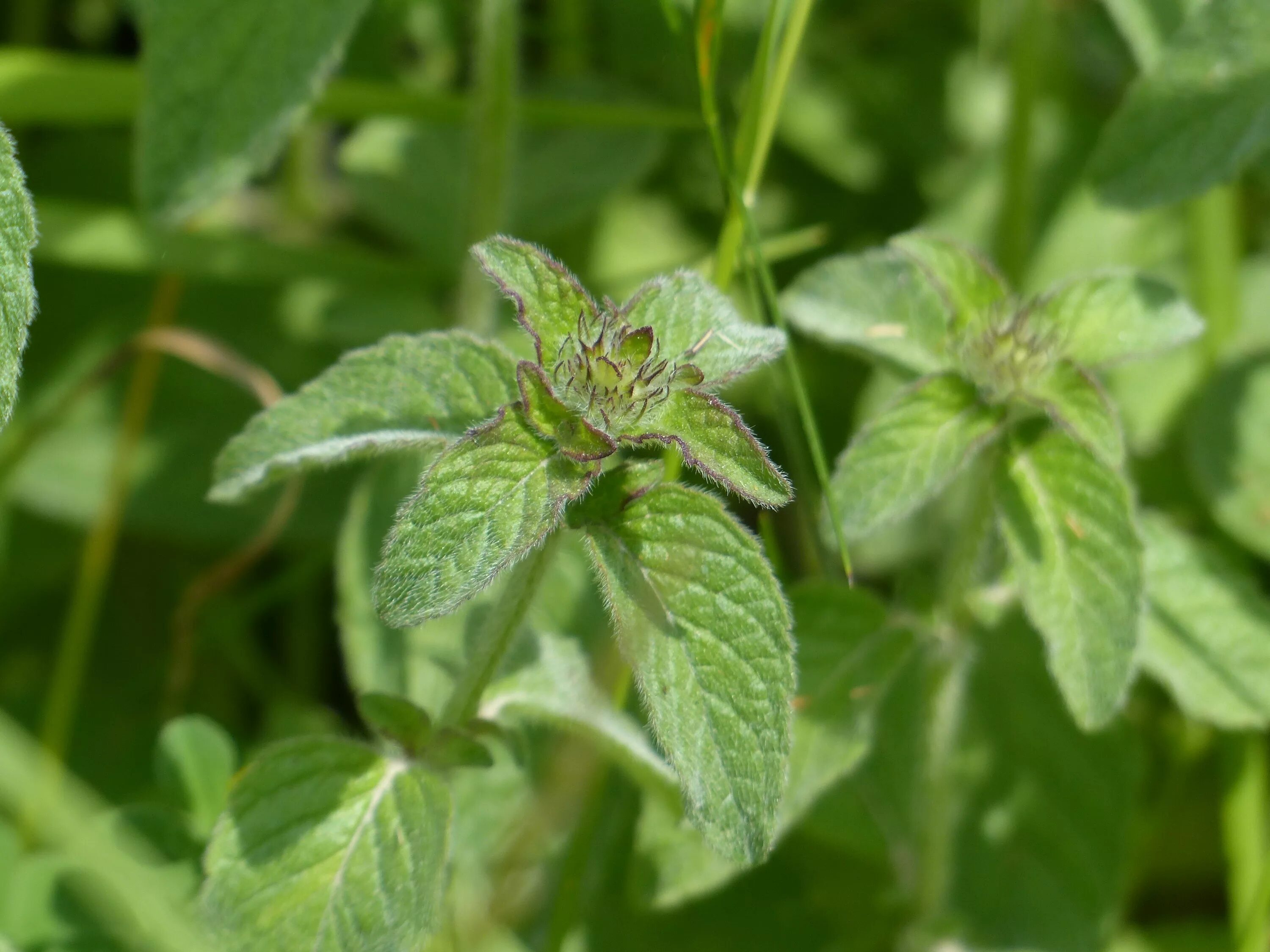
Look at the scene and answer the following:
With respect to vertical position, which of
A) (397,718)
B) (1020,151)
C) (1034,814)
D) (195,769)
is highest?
(1020,151)

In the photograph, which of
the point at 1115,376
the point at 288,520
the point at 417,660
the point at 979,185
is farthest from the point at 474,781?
the point at 979,185

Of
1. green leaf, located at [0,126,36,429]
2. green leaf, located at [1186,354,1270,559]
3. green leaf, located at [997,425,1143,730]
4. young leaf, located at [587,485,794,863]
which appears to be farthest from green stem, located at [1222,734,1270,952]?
green leaf, located at [0,126,36,429]

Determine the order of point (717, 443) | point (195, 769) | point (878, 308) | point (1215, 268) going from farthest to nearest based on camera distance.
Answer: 1. point (1215, 268)
2. point (878, 308)
3. point (195, 769)
4. point (717, 443)

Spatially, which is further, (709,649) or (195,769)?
(195,769)

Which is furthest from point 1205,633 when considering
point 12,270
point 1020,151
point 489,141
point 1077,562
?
point 12,270

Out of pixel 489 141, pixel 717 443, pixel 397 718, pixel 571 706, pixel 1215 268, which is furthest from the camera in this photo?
pixel 1215 268

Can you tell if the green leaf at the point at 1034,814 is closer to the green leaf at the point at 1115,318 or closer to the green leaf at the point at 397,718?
the green leaf at the point at 1115,318

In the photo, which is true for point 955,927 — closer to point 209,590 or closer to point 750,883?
point 750,883

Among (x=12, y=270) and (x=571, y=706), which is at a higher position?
(x=12, y=270)

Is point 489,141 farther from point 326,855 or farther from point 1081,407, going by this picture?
point 326,855
